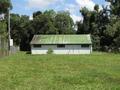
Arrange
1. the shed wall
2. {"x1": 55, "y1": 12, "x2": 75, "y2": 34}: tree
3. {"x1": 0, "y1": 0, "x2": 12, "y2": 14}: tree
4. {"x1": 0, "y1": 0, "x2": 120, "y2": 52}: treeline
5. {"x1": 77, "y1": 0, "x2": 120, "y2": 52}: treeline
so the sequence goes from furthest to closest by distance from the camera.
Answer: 1. {"x1": 55, "y1": 12, "x2": 75, "y2": 34}: tree
2. {"x1": 0, "y1": 0, "x2": 120, "y2": 52}: treeline
3. {"x1": 77, "y1": 0, "x2": 120, "y2": 52}: treeline
4. the shed wall
5. {"x1": 0, "y1": 0, "x2": 12, "y2": 14}: tree

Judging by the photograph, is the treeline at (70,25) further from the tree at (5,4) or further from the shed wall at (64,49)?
the tree at (5,4)

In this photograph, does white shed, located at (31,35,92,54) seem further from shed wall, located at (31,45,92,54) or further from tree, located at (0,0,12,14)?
tree, located at (0,0,12,14)

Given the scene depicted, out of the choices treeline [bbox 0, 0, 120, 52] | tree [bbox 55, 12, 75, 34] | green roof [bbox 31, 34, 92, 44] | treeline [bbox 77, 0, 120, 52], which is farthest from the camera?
tree [bbox 55, 12, 75, 34]

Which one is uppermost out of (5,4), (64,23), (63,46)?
(5,4)

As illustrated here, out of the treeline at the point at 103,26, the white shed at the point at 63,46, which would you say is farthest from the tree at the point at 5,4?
the treeline at the point at 103,26

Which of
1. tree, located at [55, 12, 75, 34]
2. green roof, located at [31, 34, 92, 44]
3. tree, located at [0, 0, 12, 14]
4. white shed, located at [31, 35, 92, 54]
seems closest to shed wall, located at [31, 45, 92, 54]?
white shed, located at [31, 35, 92, 54]

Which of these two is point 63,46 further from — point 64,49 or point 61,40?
point 61,40

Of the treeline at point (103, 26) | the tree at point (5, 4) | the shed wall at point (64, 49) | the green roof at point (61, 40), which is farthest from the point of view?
the treeline at point (103, 26)

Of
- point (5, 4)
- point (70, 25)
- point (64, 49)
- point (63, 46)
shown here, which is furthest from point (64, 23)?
point (5, 4)

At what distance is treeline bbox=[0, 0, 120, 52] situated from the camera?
269 feet

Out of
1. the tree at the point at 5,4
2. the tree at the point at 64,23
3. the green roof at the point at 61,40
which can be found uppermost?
the tree at the point at 5,4

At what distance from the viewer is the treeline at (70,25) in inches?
3226

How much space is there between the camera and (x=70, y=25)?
9025 cm

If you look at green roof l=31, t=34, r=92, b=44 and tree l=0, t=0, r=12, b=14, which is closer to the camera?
tree l=0, t=0, r=12, b=14
